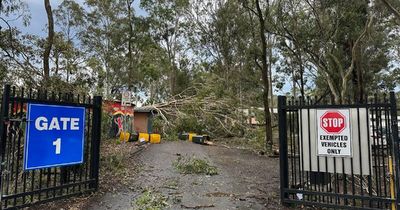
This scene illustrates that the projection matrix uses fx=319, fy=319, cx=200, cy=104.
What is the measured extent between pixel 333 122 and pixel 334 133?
6.9 inches

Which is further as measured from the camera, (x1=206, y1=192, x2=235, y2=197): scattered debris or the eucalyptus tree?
the eucalyptus tree

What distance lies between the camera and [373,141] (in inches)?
204

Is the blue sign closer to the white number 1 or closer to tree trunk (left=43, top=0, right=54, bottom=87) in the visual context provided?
the white number 1

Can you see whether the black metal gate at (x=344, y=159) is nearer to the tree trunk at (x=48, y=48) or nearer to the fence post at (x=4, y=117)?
the fence post at (x=4, y=117)

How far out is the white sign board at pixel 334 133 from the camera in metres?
4.96

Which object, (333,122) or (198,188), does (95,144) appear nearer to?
(198,188)

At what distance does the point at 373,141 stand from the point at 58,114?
16.8 ft

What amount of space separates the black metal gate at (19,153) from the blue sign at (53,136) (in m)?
0.11

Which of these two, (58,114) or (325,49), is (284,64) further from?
(58,114)

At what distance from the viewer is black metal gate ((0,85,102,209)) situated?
174 inches

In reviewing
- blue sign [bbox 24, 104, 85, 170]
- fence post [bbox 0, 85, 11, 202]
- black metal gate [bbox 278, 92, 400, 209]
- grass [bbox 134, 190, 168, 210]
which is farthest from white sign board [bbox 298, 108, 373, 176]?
fence post [bbox 0, 85, 11, 202]

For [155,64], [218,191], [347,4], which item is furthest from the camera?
[155,64]

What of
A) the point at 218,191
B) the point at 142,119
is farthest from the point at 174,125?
the point at 218,191

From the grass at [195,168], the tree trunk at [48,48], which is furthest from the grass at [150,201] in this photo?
the tree trunk at [48,48]
